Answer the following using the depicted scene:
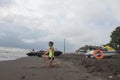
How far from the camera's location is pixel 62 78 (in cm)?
1484

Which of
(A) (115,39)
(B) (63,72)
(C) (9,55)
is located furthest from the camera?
(A) (115,39)

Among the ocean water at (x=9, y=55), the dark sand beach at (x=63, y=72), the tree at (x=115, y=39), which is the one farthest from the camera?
the tree at (x=115, y=39)

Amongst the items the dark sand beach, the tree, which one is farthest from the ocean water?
the tree

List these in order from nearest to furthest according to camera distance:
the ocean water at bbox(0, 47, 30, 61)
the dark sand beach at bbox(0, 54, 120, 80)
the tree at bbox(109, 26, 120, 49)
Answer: the dark sand beach at bbox(0, 54, 120, 80) → the ocean water at bbox(0, 47, 30, 61) → the tree at bbox(109, 26, 120, 49)

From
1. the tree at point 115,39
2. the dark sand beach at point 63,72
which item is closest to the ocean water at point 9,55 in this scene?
the dark sand beach at point 63,72

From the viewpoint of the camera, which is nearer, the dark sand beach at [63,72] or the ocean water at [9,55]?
the dark sand beach at [63,72]

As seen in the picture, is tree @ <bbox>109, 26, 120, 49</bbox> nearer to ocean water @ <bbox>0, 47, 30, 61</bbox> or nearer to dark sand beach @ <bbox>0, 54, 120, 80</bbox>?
ocean water @ <bbox>0, 47, 30, 61</bbox>

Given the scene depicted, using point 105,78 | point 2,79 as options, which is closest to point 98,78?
point 105,78

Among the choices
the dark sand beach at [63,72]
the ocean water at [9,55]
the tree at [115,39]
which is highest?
the tree at [115,39]

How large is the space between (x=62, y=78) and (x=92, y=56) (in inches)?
1190

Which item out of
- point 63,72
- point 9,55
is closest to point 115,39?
point 9,55

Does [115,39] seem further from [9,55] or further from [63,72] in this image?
[63,72]

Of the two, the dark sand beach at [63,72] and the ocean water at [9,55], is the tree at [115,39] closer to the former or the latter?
the ocean water at [9,55]

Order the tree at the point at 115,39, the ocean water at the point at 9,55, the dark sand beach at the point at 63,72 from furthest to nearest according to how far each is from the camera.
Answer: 1. the tree at the point at 115,39
2. the ocean water at the point at 9,55
3. the dark sand beach at the point at 63,72
